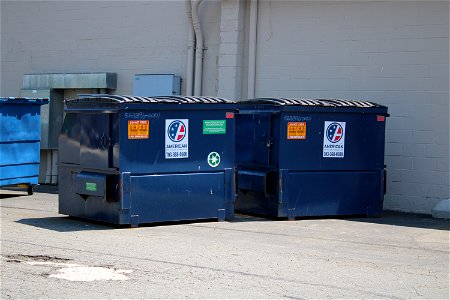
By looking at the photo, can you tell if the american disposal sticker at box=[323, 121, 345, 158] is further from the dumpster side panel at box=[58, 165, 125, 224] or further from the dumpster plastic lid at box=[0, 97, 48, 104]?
the dumpster plastic lid at box=[0, 97, 48, 104]

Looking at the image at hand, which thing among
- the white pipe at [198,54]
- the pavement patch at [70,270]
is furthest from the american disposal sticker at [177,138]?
the white pipe at [198,54]

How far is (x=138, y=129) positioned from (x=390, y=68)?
5.31m

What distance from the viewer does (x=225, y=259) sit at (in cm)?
877

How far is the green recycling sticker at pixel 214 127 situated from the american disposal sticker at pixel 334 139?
5.62 ft

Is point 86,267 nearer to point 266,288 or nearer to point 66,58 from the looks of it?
point 266,288

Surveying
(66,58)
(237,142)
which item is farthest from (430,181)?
(66,58)

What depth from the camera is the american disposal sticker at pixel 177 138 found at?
11133 mm

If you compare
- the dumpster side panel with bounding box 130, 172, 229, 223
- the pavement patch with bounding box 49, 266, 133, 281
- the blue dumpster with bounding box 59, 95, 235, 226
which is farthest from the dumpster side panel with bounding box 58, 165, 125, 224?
the pavement patch with bounding box 49, 266, 133, 281

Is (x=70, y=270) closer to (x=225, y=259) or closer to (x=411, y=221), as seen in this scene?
(x=225, y=259)

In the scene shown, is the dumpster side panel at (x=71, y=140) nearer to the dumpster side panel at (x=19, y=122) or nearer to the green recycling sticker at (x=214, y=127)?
the green recycling sticker at (x=214, y=127)

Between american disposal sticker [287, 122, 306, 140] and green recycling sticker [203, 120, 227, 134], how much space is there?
104 cm

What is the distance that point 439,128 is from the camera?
1344 cm

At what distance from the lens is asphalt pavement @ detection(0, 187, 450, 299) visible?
7.24 meters

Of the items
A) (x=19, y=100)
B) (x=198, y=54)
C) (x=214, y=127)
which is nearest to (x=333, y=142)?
(x=214, y=127)
